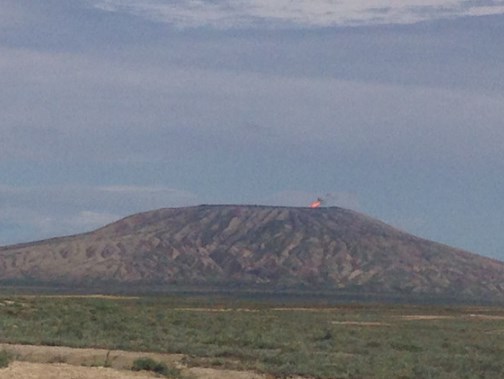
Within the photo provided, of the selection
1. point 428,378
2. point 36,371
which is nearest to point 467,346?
point 428,378

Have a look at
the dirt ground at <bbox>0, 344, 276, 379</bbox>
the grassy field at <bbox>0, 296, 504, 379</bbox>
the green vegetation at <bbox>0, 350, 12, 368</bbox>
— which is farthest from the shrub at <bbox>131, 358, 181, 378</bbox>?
the green vegetation at <bbox>0, 350, 12, 368</bbox>

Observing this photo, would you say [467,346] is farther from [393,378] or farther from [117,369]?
[117,369]

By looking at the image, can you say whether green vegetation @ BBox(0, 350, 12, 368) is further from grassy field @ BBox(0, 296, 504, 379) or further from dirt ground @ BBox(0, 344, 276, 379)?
grassy field @ BBox(0, 296, 504, 379)

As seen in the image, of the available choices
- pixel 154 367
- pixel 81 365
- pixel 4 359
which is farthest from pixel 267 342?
pixel 4 359

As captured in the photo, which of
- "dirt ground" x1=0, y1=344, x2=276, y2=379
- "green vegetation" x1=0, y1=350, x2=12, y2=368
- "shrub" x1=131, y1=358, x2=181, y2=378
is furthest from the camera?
"shrub" x1=131, y1=358, x2=181, y2=378

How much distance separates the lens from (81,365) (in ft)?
98.0

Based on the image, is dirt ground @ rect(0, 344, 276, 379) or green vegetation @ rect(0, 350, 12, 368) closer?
dirt ground @ rect(0, 344, 276, 379)

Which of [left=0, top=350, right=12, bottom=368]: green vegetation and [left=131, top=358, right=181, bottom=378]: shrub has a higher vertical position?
[left=0, top=350, right=12, bottom=368]: green vegetation

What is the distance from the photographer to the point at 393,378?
102 feet

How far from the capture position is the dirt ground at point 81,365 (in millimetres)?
26938

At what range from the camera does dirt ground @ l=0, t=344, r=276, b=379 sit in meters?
26.9

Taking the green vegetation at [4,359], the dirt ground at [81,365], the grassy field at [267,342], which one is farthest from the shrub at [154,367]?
the green vegetation at [4,359]

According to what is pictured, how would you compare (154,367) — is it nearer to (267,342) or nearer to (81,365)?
(81,365)

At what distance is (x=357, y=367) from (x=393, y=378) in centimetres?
177
